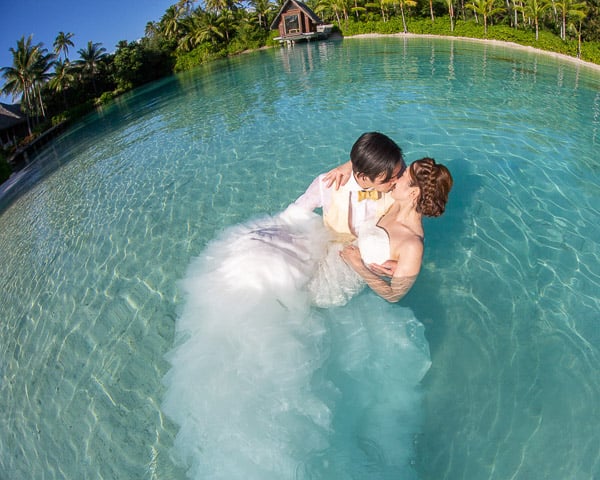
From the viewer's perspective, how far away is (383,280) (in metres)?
3.22

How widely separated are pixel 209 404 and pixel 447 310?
2441 mm

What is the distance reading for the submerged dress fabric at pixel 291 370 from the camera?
2484mm

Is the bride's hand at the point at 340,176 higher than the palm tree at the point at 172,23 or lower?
lower

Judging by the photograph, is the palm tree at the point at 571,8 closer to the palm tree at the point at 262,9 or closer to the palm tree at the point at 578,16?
the palm tree at the point at 578,16

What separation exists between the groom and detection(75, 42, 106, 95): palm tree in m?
37.0

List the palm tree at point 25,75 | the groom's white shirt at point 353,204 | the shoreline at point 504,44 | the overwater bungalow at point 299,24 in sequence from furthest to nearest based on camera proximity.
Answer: the overwater bungalow at point 299,24 < the palm tree at point 25,75 < the shoreline at point 504,44 < the groom's white shirt at point 353,204

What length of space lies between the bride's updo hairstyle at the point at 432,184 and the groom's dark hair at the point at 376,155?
0.20m

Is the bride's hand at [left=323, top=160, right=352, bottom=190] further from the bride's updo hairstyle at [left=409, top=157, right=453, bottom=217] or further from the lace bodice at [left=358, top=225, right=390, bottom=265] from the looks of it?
the bride's updo hairstyle at [left=409, top=157, right=453, bottom=217]

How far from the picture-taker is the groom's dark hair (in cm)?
264

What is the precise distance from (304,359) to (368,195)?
1455 mm

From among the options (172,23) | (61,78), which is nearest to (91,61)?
(61,78)

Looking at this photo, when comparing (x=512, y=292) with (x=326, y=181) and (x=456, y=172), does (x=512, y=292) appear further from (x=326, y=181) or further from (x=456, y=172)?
(x=456, y=172)

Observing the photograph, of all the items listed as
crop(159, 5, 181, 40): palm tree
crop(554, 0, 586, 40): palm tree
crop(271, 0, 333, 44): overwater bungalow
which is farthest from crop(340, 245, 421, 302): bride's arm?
crop(159, 5, 181, 40): palm tree

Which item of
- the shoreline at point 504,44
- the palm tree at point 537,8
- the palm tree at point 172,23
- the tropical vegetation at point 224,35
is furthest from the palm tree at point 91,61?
the palm tree at point 537,8
